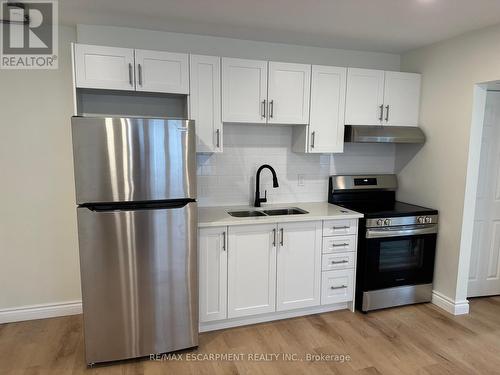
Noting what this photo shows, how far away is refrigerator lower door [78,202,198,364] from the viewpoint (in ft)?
7.35

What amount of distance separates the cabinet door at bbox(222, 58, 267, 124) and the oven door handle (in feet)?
4.59

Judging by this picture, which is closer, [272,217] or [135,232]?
[135,232]

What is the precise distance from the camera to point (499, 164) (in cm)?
333

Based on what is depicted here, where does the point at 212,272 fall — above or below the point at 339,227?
below

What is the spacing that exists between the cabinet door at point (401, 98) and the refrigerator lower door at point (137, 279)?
219 cm

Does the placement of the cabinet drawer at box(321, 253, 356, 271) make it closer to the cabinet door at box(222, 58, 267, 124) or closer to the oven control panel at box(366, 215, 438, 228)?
the oven control panel at box(366, 215, 438, 228)

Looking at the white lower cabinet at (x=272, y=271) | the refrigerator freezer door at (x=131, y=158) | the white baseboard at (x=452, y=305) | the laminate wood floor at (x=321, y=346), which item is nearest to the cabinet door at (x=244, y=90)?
the refrigerator freezer door at (x=131, y=158)

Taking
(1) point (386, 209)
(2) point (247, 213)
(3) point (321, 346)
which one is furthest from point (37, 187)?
(1) point (386, 209)

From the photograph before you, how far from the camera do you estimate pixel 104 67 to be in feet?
8.30

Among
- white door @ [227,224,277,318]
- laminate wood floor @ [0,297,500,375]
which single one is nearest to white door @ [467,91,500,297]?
laminate wood floor @ [0,297,500,375]

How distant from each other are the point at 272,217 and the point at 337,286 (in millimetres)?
917

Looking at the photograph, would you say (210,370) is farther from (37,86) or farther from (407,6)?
(407,6)

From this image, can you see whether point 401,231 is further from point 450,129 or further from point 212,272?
point 212,272

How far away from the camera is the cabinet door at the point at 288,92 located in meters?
2.95
